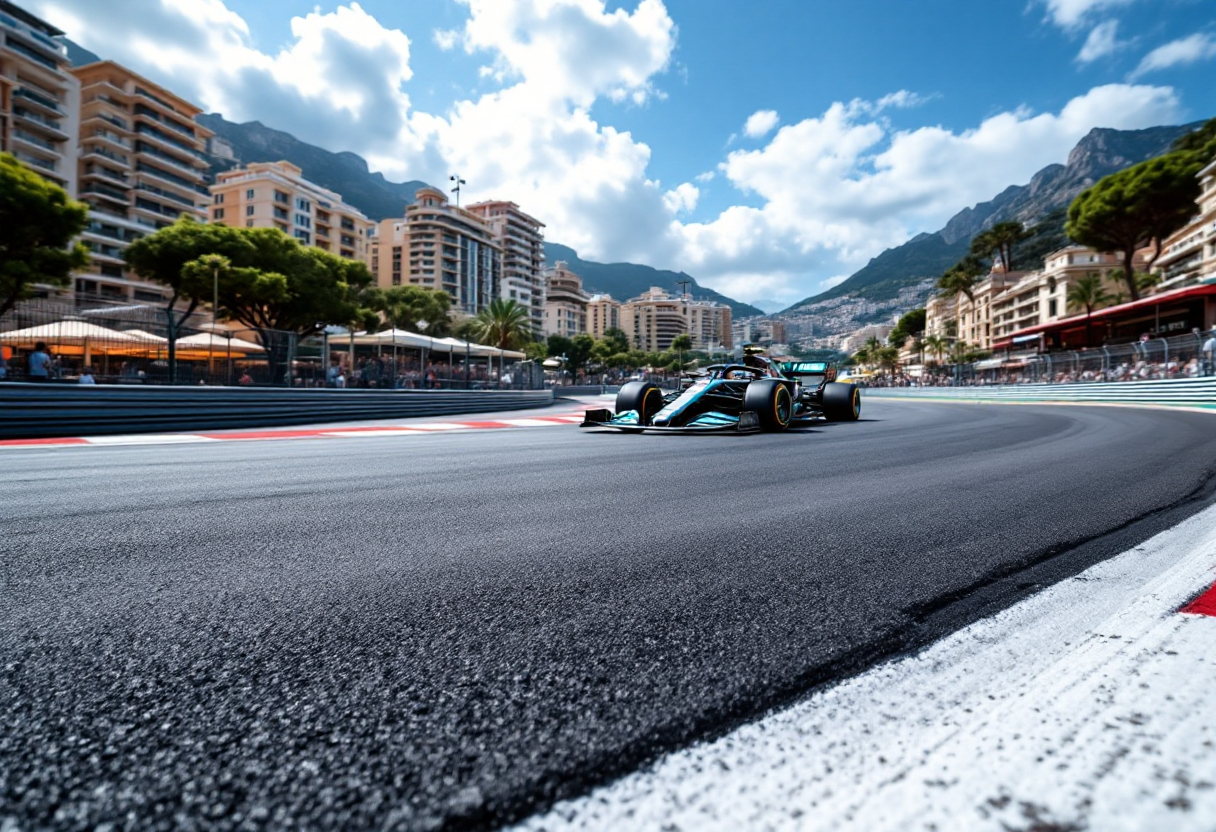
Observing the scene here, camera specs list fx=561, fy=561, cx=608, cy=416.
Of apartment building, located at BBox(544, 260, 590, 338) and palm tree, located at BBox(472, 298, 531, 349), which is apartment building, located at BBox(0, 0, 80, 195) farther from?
apartment building, located at BBox(544, 260, 590, 338)

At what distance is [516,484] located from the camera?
3.74 meters

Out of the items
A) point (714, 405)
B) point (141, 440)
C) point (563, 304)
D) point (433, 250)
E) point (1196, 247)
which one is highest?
point (433, 250)

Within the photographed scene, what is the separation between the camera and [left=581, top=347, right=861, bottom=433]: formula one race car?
8008mm

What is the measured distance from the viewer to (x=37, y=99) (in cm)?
4566

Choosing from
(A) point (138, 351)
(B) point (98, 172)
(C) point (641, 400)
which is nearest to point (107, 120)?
(B) point (98, 172)

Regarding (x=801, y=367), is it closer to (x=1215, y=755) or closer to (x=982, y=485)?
(x=982, y=485)

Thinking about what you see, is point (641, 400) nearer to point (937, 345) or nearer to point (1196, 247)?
point (1196, 247)

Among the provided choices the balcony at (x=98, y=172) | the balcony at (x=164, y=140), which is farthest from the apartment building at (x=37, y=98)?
the balcony at (x=164, y=140)

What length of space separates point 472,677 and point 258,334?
506 inches

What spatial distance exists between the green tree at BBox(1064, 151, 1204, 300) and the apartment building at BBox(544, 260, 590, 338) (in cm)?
8601

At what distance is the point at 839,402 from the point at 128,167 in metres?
71.0

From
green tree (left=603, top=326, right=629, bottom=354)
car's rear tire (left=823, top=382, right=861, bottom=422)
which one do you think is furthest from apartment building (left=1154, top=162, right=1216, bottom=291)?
green tree (left=603, top=326, right=629, bottom=354)

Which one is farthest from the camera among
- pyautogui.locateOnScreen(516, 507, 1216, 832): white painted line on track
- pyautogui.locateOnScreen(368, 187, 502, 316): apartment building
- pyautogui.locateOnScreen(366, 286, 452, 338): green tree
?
pyautogui.locateOnScreen(368, 187, 502, 316): apartment building

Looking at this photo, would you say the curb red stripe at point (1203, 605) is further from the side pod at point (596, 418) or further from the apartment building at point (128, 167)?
the apartment building at point (128, 167)
